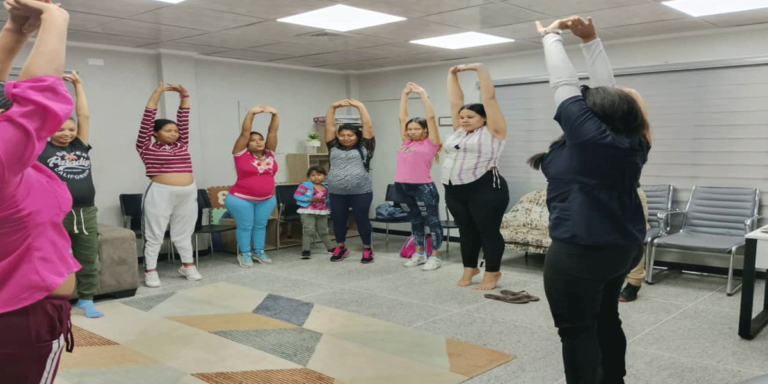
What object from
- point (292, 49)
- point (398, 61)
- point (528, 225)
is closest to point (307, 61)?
point (292, 49)

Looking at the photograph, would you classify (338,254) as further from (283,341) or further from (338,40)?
(283,341)

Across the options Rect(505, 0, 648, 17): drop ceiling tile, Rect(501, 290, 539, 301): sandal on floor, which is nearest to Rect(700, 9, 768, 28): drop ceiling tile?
Rect(505, 0, 648, 17): drop ceiling tile

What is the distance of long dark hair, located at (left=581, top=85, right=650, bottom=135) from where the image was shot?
1.96m

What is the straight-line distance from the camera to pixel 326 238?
21.9 feet

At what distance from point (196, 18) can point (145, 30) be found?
774 mm

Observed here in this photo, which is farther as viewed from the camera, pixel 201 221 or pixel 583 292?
pixel 201 221

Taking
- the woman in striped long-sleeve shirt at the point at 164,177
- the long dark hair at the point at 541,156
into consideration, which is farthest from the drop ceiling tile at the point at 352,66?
the long dark hair at the point at 541,156

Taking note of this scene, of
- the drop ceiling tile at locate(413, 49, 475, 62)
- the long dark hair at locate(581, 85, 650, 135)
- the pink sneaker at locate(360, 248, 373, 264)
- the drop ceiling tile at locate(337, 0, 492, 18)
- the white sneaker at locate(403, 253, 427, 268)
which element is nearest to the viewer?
the long dark hair at locate(581, 85, 650, 135)

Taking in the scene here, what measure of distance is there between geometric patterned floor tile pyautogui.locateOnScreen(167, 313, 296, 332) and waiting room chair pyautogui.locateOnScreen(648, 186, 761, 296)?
10.6 feet

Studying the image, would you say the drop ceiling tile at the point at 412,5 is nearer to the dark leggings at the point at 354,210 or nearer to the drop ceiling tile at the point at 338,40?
the drop ceiling tile at the point at 338,40

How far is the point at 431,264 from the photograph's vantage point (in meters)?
5.81

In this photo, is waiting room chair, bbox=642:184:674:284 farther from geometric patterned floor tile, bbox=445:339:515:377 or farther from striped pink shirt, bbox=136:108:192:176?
striped pink shirt, bbox=136:108:192:176

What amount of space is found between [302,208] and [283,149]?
1.43 meters

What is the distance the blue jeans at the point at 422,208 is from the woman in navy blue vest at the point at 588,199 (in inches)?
140
